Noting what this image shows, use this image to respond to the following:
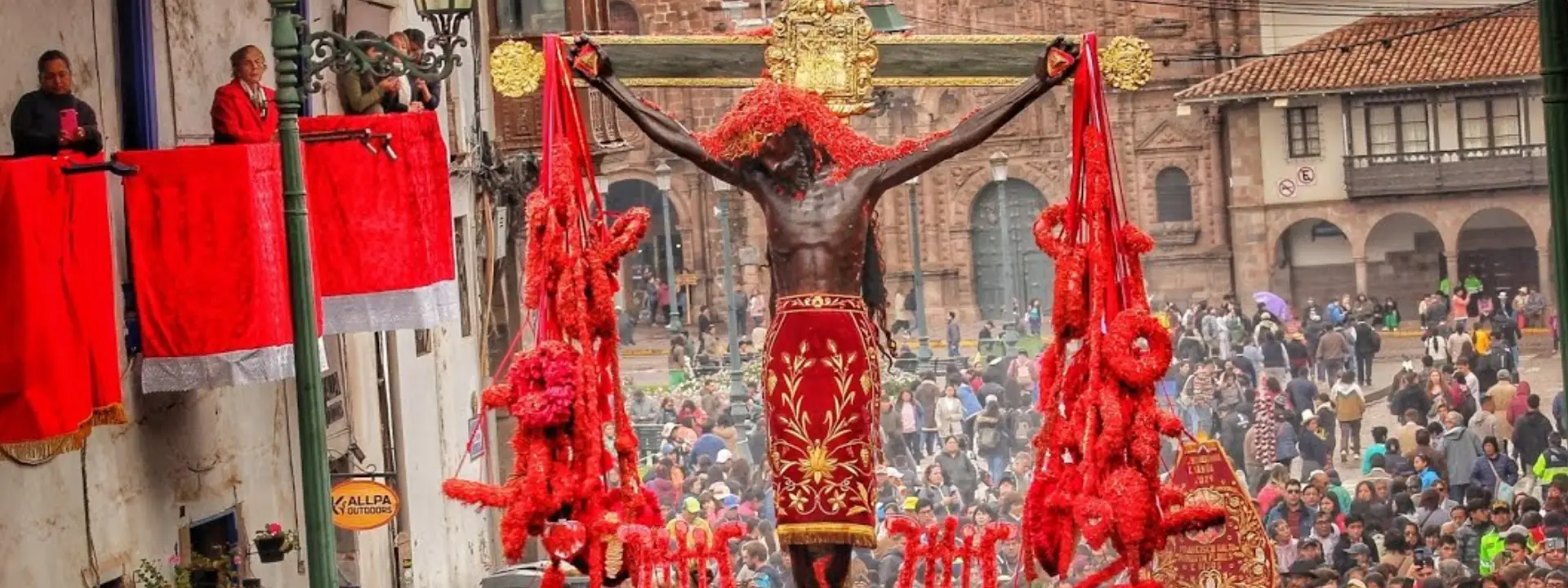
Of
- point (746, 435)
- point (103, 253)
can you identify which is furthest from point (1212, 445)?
point (746, 435)

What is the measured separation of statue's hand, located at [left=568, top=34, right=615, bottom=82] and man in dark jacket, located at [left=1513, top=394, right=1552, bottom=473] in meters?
17.3

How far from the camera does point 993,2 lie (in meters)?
55.3

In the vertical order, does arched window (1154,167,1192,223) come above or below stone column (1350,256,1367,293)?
above

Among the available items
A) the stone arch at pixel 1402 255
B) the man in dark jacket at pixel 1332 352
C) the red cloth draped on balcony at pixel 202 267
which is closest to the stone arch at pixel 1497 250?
the stone arch at pixel 1402 255

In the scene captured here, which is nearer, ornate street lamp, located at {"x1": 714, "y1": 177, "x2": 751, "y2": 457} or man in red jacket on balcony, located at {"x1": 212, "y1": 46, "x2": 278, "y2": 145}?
man in red jacket on balcony, located at {"x1": 212, "y1": 46, "x2": 278, "y2": 145}

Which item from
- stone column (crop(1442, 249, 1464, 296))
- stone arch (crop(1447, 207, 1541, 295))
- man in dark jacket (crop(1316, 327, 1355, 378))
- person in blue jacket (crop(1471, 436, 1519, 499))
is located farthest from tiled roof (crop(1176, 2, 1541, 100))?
person in blue jacket (crop(1471, 436, 1519, 499))

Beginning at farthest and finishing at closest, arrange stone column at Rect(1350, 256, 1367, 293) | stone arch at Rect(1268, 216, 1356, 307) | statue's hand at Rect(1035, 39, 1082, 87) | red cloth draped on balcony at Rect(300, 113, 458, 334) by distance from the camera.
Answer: stone arch at Rect(1268, 216, 1356, 307), stone column at Rect(1350, 256, 1367, 293), red cloth draped on balcony at Rect(300, 113, 458, 334), statue's hand at Rect(1035, 39, 1082, 87)

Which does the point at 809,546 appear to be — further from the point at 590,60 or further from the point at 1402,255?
the point at 1402,255

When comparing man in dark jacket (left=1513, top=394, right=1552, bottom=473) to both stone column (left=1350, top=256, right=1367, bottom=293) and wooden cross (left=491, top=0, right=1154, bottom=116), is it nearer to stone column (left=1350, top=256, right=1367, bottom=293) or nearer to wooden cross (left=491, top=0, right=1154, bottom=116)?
A: wooden cross (left=491, top=0, right=1154, bottom=116)

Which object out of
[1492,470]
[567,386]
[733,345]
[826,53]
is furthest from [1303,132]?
[567,386]

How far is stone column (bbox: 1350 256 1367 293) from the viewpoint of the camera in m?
50.9

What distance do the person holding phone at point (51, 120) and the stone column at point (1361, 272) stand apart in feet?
124

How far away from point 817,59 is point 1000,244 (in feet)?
146

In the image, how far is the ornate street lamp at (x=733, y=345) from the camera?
38.4 metres
